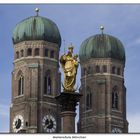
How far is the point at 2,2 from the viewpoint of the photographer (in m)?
36.0

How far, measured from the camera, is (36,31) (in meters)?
91.7

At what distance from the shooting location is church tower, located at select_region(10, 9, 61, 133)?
8969cm

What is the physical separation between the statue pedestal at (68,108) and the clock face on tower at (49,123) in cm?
4714

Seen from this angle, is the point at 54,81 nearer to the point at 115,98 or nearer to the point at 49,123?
the point at 49,123

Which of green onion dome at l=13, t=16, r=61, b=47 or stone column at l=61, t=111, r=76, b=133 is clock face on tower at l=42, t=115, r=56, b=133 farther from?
stone column at l=61, t=111, r=76, b=133

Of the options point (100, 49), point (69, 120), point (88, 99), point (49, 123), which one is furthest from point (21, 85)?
point (69, 120)

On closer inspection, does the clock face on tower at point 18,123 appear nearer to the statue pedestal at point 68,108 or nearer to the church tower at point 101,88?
the church tower at point 101,88

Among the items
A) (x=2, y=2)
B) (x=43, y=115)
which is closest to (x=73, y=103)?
(x=2, y=2)

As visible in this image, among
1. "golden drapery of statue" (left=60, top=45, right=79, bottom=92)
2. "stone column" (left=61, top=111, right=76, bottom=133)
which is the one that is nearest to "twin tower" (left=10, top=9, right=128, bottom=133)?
"stone column" (left=61, top=111, right=76, bottom=133)

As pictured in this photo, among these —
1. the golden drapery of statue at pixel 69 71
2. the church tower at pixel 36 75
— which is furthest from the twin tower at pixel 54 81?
the golden drapery of statue at pixel 69 71

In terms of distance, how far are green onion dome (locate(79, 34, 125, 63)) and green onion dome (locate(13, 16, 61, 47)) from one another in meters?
3.65

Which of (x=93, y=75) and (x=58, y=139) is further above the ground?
(x=93, y=75)

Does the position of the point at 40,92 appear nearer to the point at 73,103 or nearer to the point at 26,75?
the point at 26,75

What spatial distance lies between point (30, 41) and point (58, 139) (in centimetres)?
5890
